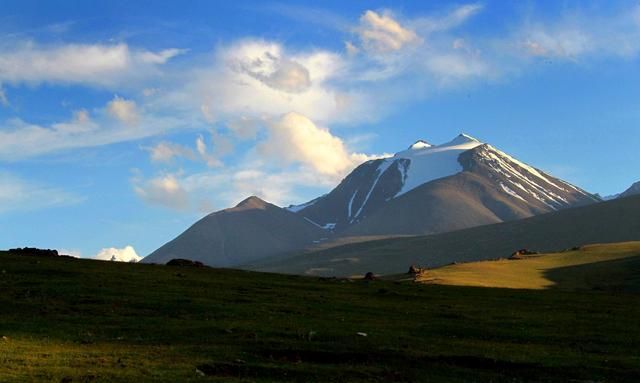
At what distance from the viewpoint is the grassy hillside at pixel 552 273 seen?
353 feet

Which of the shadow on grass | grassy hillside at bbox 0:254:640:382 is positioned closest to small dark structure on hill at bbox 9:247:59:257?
grassy hillside at bbox 0:254:640:382

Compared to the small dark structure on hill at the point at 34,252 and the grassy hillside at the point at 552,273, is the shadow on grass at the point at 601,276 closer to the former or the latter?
the grassy hillside at the point at 552,273

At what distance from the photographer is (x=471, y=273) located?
123 metres

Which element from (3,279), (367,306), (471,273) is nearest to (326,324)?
(367,306)

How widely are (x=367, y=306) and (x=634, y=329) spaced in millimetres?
19187

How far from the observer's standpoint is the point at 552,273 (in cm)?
12394

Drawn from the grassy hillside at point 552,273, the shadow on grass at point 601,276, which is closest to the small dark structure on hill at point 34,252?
the grassy hillside at point 552,273

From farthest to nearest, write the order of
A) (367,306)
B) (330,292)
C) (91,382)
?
(330,292) → (367,306) → (91,382)

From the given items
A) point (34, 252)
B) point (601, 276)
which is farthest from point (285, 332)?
point (601, 276)

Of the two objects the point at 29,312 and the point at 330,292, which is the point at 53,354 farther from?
the point at 330,292

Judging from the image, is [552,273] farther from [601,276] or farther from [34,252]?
[34,252]

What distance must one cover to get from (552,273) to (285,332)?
92.2 m

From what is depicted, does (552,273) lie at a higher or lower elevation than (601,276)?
higher

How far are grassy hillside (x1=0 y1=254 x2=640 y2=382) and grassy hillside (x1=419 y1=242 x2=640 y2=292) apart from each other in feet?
119
